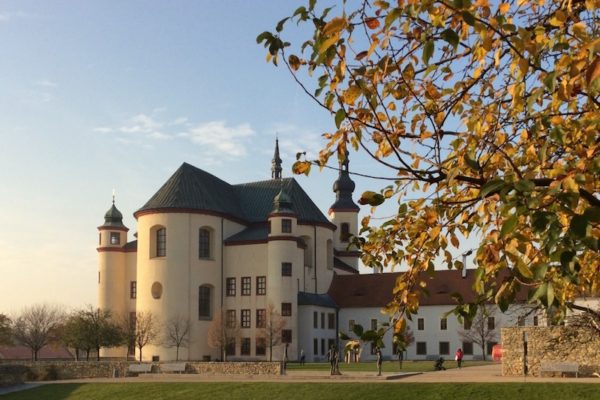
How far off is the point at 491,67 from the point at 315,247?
6578cm

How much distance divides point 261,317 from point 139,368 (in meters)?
20.4

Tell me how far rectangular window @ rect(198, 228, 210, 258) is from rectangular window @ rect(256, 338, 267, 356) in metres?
8.81

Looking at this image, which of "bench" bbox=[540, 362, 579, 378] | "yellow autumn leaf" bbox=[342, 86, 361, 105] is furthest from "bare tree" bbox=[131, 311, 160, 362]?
"yellow autumn leaf" bbox=[342, 86, 361, 105]

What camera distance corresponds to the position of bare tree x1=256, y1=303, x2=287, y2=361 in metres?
62.3

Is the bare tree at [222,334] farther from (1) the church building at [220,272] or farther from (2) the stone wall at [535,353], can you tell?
(2) the stone wall at [535,353]

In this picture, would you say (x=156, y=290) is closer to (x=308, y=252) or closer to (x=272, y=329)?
(x=272, y=329)

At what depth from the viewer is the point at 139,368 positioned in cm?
4547

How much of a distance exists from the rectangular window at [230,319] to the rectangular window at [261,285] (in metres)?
2.73

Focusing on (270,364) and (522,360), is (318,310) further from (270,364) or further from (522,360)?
(522,360)

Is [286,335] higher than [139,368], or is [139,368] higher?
[286,335]

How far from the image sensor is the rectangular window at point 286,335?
6372 cm

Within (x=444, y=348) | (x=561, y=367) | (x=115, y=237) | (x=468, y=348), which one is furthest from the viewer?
(x=115, y=237)

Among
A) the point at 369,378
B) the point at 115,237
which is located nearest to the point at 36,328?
the point at 115,237

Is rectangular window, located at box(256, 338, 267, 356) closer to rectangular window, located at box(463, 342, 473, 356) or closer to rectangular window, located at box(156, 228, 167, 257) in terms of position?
rectangular window, located at box(156, 228, 167, 257)
